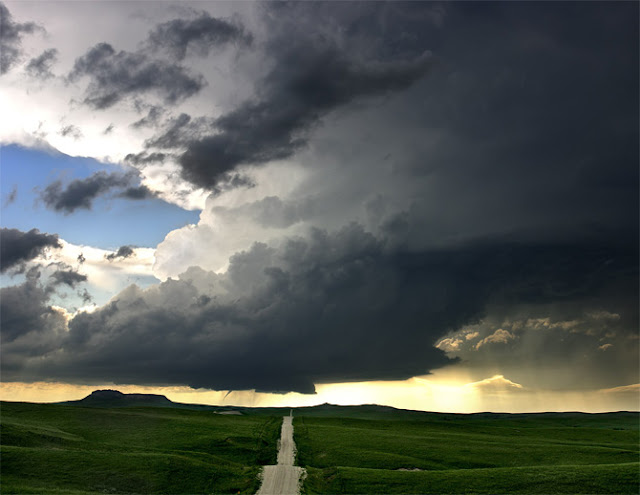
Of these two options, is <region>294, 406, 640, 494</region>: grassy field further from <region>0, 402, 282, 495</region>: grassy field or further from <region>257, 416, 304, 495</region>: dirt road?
<region>0, 402, 282, 495</region>: grassy field

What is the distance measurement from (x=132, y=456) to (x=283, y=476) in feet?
73.5

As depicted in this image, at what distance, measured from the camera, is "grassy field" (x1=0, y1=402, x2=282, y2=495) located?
61.0m

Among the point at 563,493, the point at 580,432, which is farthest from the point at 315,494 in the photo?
the point at 580,432

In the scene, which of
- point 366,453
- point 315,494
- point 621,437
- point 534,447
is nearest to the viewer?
point 315,494

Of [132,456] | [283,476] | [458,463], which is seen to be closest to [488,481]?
[458,463]

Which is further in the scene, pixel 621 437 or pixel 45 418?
pixel 621 437

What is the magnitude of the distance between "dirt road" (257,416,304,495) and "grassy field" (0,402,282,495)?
57.9 inches

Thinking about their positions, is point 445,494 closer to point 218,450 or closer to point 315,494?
point 315,494

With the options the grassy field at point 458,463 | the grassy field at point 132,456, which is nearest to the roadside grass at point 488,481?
the grassy field at point 458,463

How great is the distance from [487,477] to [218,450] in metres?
47.5

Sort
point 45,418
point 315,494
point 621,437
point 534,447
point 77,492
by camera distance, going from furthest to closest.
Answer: point 621,437
point 45,418
point 534,447
point 315,494
point 77,492

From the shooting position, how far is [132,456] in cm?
7050

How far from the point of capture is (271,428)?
115125 mm

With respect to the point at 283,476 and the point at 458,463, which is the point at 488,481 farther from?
the point at 283,476
